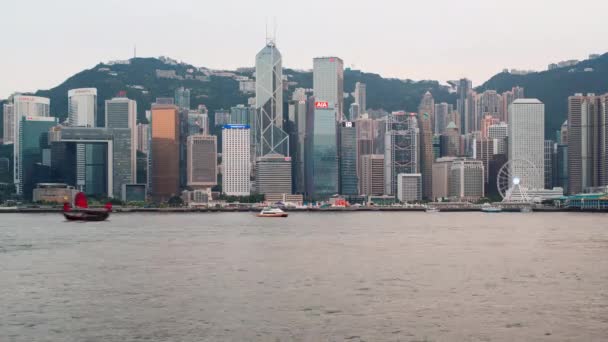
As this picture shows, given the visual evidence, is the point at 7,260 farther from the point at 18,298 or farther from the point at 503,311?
the point at 503,311

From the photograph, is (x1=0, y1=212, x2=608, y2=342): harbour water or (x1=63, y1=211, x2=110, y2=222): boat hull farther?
(x1=63, y1=211, x2=110, y2=222): boat hull

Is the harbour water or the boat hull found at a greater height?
the harbour water

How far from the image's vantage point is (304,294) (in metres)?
48.1

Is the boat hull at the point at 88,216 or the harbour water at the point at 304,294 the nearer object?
the harbour water at the point at 304,294

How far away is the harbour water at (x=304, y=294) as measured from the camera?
1471 inches

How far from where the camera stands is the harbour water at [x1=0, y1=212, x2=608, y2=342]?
37375 mm

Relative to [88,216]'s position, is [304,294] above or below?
above

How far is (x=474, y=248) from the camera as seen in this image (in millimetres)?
83562

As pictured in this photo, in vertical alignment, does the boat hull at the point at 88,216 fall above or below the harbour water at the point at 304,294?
below

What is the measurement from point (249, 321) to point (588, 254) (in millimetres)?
45959

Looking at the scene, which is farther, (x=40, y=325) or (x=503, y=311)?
(x=503, y=311)

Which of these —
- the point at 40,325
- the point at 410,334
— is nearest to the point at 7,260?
the point at 40,325

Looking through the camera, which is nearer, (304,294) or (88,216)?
(304,294)

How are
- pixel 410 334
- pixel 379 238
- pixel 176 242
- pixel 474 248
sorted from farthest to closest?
pixel 379 238, pixel 176 242, pixel 474 248, pixel 410 334
